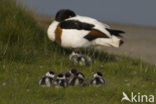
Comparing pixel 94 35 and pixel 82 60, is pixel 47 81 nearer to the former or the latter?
pixel 82 60

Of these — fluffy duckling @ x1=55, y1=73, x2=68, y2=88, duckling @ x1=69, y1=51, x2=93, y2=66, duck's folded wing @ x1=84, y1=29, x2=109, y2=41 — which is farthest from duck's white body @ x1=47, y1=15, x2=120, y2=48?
fluffy duckling @ x1=55, y1=73, x2=68, y2=88

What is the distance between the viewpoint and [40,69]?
11.2 meters

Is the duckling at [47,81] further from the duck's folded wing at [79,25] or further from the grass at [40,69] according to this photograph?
the duck's folded wing at [79,25]

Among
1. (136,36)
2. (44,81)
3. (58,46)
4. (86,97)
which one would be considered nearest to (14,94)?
(44,81)

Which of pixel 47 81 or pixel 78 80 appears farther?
pixel 78 80

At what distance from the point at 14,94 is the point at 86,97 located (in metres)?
1.36

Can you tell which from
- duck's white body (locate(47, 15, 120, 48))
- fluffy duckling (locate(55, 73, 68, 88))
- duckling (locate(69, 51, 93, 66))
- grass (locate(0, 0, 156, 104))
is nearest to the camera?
grass (locate(0, 0, 156, 104))

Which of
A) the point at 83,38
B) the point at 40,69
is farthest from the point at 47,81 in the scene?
the point at 83,38

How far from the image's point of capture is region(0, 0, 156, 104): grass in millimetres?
8422

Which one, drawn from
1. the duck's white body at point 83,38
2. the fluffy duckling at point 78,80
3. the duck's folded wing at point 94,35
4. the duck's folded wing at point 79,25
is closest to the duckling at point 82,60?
the duck's white body at point 83,38

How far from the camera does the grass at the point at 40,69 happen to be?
8422mm

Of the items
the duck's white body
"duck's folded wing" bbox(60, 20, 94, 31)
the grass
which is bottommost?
the grass

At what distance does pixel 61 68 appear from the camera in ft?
37.1

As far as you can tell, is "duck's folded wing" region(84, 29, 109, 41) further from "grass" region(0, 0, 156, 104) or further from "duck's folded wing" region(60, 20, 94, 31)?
"grass" region(0, 0, 156, 104)
